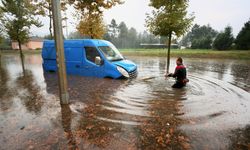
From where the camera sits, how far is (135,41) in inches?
3088

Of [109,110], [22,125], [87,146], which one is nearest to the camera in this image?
[87,146]

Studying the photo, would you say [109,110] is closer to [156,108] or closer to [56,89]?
[156,108]

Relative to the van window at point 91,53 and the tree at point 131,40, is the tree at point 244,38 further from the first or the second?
the tree at point 131,40

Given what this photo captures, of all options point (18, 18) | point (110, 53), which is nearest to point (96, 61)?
point (110, 53)

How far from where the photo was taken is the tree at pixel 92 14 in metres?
14.9

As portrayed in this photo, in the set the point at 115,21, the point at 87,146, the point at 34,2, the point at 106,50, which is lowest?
the point at 87,146

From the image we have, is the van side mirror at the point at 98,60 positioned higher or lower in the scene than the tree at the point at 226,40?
lower

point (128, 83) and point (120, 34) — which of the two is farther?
point (120, 34)

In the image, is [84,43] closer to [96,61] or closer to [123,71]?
[96,61]

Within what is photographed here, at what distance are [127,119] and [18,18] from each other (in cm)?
2273

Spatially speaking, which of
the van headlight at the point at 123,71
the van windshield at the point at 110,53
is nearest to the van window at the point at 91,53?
the van windshield at the point at 110,53

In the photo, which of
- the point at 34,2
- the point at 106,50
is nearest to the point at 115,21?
the point at 34,2

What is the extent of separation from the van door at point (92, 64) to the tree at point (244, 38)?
3602 centimetres

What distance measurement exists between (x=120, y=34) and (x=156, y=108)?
7975cm
